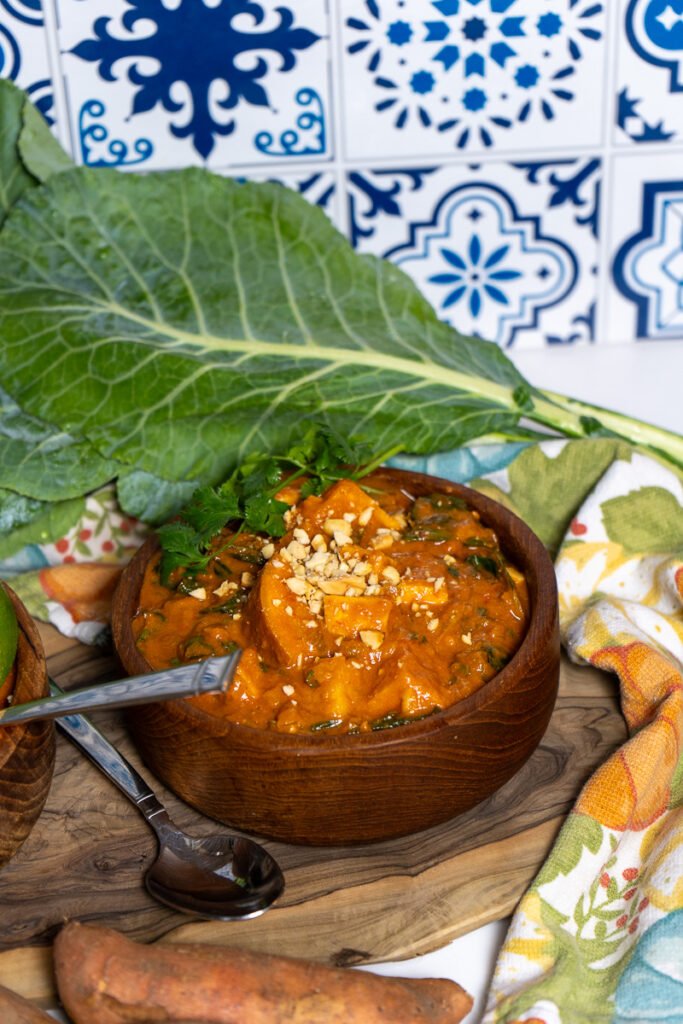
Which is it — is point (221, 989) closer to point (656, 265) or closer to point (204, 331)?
point (204, 331)

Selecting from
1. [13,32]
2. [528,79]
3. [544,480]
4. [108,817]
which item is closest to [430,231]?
[528,79]

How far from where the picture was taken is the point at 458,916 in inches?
57.7

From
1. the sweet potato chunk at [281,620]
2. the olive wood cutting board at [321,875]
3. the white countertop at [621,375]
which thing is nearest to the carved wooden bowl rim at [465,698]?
the sweet potato chunk at [281,620]

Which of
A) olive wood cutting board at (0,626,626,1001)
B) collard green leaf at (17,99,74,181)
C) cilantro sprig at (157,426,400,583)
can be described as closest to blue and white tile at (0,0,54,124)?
collard green leaf at (17,99,74,181)

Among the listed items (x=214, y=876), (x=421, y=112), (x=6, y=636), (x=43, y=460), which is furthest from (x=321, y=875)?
(x=421, y=112)

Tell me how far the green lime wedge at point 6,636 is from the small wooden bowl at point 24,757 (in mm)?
29

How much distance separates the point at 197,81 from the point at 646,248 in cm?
95

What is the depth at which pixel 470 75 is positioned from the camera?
2.24 metres

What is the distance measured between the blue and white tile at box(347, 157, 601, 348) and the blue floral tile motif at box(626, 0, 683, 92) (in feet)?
0.69

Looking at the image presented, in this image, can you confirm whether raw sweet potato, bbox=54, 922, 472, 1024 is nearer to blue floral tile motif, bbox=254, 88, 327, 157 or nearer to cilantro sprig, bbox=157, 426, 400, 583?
cilantro sprig, bbox=157, 426, 400, 583

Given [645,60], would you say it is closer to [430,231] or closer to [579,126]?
[579,126]

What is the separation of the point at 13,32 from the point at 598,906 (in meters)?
1.77

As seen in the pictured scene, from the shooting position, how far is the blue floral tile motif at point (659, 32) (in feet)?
7.21

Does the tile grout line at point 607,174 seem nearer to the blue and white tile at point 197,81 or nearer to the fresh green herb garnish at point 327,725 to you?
the blue and white tile at point 197,81
